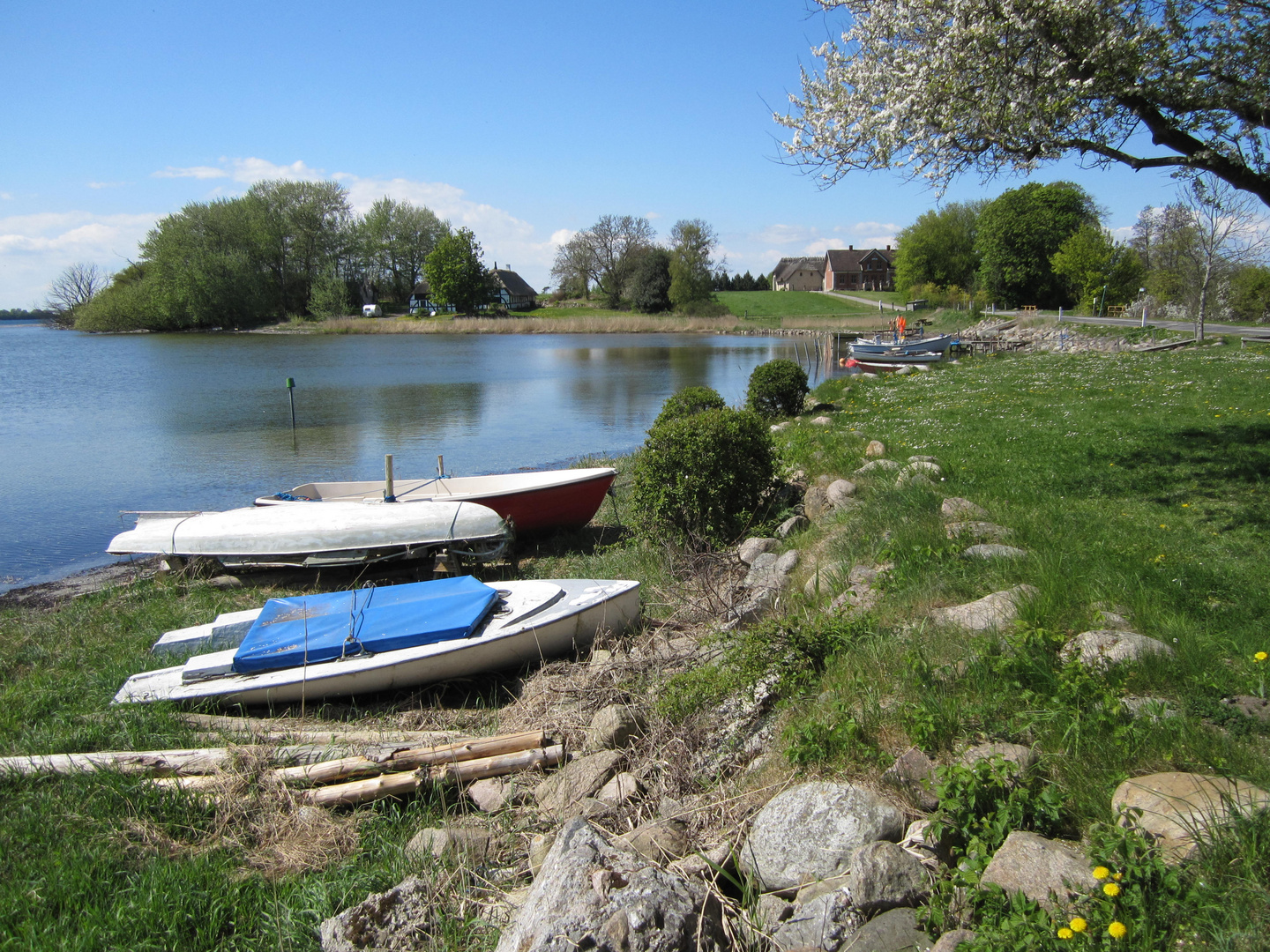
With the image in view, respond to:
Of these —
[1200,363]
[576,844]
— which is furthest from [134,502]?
[1200,363]

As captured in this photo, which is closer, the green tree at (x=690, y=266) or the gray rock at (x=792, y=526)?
the gray rock at (x=792, y=526)

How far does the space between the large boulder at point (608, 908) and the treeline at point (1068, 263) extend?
3587 centimetres

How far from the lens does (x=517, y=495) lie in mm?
10609

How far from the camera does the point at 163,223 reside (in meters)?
71.7

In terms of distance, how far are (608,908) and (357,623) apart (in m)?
4.58

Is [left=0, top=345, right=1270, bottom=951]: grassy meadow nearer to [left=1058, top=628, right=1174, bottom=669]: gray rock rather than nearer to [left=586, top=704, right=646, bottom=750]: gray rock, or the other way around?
[left=1058, top=628, right=1174, bottom=669]: gray rock

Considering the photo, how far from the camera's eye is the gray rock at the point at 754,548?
7820 mm

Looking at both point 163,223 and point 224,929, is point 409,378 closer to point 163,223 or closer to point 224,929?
point 224,929

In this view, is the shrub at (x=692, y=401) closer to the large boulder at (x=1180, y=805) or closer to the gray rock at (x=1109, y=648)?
the gray rock at (x=1109, y=648)

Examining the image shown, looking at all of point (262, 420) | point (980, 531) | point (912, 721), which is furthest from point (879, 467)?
point (262, 420)

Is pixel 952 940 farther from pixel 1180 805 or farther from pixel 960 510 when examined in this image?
pixel 960 510

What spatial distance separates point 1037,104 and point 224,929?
8.91 metres

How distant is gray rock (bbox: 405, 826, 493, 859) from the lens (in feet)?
13.1

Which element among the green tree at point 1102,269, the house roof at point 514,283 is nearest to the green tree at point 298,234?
the house roof at point 514,283
